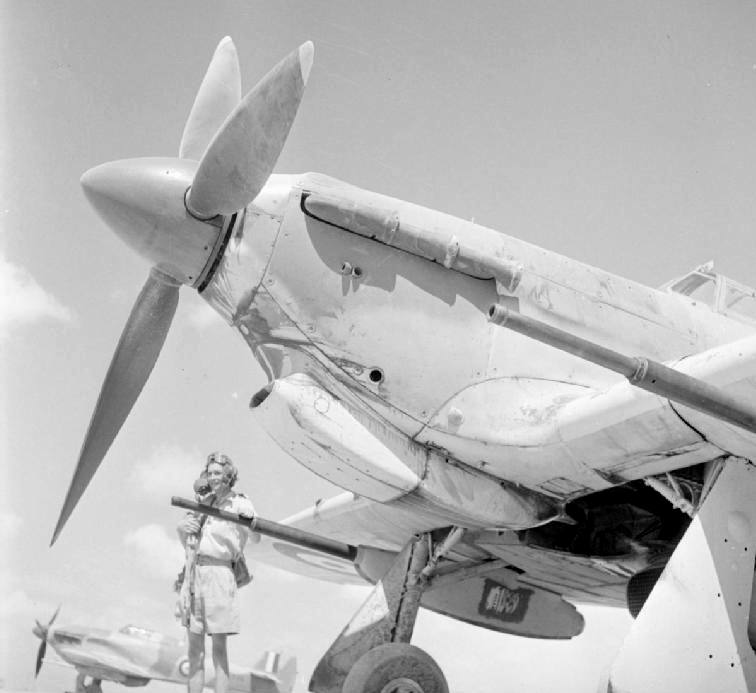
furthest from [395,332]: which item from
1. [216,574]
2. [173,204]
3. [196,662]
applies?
[196,662]

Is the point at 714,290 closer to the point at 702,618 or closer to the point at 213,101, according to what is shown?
the point at 702,618

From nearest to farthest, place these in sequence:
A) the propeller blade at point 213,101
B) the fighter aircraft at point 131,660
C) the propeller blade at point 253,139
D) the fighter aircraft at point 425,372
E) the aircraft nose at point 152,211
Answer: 1. the fighter aircraft at point 425,372
2. the propeller blade at point 253,139
3. the aircraft nose at point 152,211
4. the propeller blade at point 213,101
5. the fighter aircraft at point 131,660

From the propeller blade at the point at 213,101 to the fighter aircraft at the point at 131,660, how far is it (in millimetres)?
10461

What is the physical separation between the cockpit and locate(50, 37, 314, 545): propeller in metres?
3.48

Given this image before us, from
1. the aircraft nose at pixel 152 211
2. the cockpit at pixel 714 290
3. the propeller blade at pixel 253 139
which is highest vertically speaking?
the cockpit at pixel 714 290

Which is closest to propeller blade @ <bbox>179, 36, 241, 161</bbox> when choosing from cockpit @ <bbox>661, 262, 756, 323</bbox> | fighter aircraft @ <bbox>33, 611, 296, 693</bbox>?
cockpit @ <bbox>661, 262, 756, 323</bbox>

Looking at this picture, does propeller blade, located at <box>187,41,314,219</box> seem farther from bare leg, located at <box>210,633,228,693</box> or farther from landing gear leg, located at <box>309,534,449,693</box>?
bare leg, located at <box>210,633,228,693</box>

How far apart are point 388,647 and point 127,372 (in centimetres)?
265

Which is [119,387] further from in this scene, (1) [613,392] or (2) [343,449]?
(1) [613,392]

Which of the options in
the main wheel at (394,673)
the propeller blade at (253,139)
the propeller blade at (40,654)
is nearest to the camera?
the propeller blade at (253,139)

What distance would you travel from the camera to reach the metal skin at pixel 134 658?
15.1 meters

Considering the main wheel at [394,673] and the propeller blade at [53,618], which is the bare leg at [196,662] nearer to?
the main wheel at [394,673]

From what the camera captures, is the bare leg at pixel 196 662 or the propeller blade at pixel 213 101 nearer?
the bare leg at pixel 196 662

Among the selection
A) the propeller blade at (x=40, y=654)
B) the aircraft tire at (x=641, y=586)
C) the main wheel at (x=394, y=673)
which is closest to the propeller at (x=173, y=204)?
the main wheel at (x=394, y=673)
